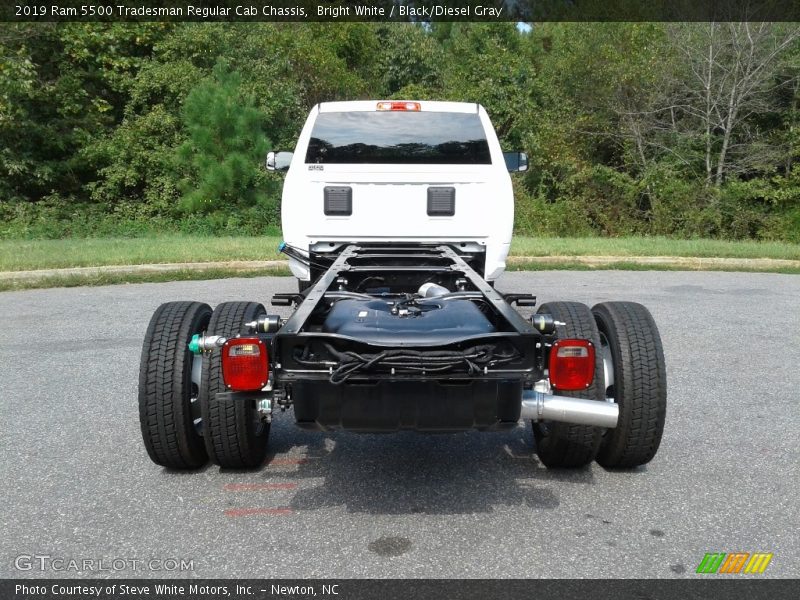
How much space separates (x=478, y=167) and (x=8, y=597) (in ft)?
14.2

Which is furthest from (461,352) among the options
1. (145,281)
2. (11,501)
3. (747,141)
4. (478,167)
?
(747,141)

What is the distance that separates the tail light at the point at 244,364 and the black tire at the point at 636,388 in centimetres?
170

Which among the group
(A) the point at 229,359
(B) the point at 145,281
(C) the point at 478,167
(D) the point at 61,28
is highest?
(D) the point at 61,28

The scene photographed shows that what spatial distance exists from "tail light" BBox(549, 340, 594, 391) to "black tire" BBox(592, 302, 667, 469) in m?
0.55

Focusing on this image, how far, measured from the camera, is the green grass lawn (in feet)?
37.3

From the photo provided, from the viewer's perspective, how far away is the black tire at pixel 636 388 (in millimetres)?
3545

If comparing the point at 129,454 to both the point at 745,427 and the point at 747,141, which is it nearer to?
the point at 745,427

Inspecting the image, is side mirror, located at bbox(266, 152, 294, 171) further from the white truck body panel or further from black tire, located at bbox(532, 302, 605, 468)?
black tire, located at bbox(532, 302, 605, 468)

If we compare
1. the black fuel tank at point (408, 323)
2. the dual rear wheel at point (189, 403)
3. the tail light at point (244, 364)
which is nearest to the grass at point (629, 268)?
the black fuel tank at point (408, 323)

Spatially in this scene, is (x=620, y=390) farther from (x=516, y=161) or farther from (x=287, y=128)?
(x=287, y=128)

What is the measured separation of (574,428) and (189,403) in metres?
1.87

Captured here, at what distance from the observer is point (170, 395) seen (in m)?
3.54

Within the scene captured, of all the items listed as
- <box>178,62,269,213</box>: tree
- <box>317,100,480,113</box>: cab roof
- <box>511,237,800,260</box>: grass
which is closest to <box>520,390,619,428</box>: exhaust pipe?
<box>317,100,480,113</box>: cab roof

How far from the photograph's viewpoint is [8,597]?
2711 mm
